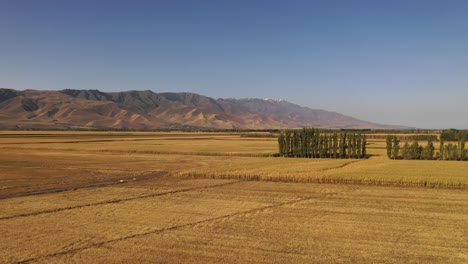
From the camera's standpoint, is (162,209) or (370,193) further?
(370,193)

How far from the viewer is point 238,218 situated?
63.3 feet

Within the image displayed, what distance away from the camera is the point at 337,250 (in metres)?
14.3

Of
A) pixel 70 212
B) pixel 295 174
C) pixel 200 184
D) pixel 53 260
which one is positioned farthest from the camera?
pixel 295 174

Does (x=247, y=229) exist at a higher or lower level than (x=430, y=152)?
lower

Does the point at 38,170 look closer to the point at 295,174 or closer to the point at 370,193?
the point at 295,174

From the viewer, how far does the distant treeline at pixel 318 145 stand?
5916 cm

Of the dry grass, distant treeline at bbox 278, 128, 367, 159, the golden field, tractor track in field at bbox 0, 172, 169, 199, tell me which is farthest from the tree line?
tractor track in field at bbox 0, 172, 169, 199

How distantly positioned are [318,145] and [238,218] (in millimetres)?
42921

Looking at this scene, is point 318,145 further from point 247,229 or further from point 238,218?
point 247,229

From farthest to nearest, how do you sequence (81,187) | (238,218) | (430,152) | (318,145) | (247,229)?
(318,145)
(430,152)
(81,187)
(238,218)
(247,229)

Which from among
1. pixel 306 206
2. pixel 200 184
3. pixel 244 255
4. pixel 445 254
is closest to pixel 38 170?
pixel 200 184

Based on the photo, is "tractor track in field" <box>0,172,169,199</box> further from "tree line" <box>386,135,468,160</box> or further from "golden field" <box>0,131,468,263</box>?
"tree line" <box>386,135,468,160</box>

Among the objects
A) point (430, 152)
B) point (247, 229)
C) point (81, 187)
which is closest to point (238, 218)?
point (247, 229)

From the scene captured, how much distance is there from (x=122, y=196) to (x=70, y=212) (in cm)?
526
